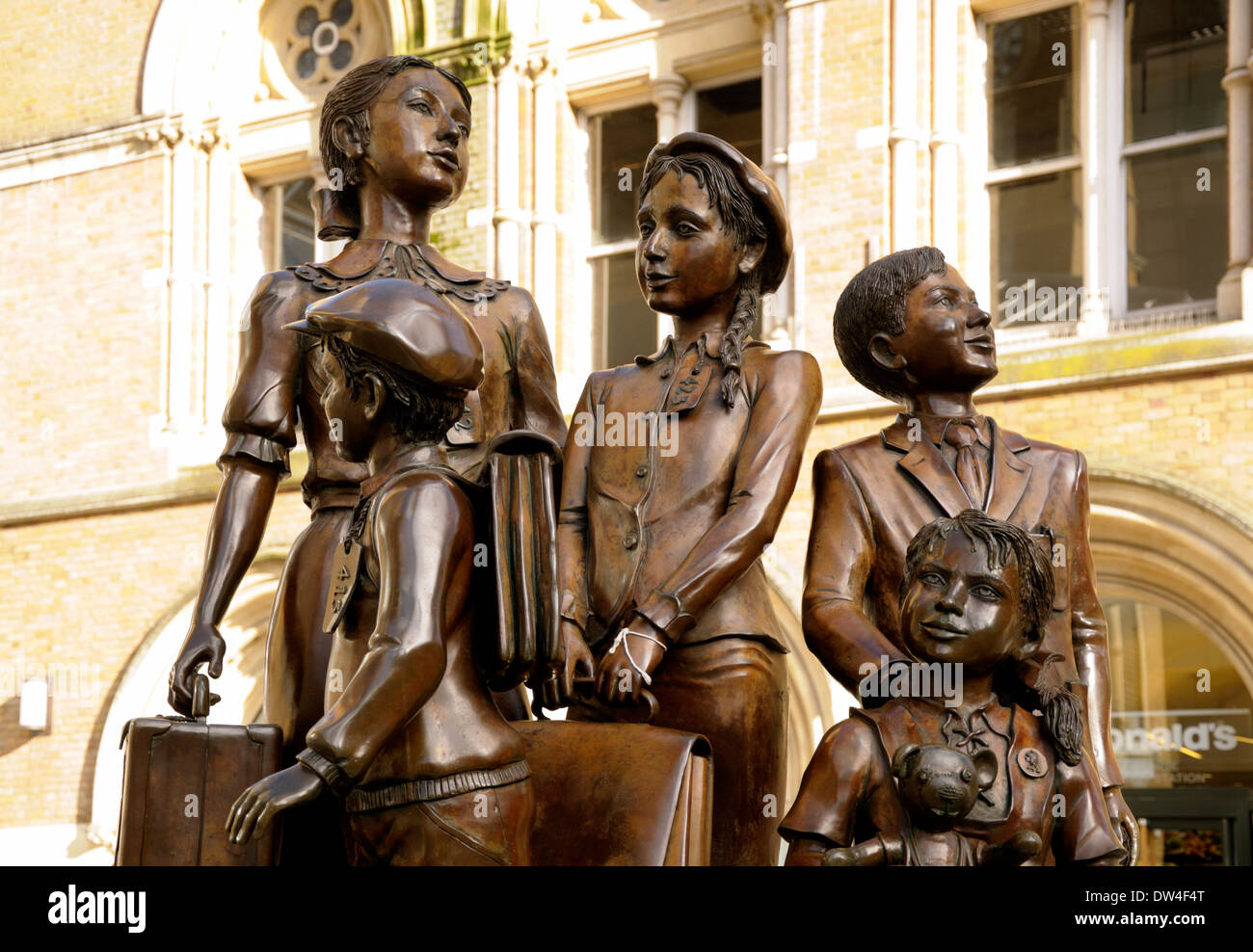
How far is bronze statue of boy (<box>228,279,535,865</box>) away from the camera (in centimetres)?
253

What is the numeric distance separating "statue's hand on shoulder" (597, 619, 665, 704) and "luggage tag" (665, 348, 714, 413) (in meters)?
0.51

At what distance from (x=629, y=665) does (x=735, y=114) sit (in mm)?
10353

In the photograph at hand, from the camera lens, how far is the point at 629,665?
2.96 metres

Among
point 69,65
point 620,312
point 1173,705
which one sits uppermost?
point 69,65

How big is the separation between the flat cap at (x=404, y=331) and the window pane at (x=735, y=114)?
10147 mm

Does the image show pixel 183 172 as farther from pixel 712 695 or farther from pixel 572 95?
pixel 712 695

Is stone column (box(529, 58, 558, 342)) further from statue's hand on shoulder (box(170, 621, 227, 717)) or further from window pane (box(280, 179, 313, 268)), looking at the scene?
statue's hand on shoulder (box(170, 621, 227, 717))

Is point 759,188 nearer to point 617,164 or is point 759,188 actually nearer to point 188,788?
point 188,788

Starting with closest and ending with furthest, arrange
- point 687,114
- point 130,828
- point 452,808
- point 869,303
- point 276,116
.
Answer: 1. point 452,808
2. point 130,828
3. point 869,303
4. point 687,114
5. point 276,116

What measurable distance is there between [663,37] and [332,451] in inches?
392

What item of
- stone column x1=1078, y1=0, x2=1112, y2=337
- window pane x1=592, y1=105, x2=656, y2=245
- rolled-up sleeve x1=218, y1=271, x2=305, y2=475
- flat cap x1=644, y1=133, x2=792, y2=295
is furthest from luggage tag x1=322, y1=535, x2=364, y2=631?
window pane x1=592, y1=105, x2=656, y2=245

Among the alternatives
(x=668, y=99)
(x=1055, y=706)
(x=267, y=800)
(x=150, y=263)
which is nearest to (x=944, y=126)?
(x=668, y=99)

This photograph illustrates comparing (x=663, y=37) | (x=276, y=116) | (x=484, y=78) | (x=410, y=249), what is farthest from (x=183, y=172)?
(x=410, y=249)

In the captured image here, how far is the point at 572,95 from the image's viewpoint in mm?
13250
